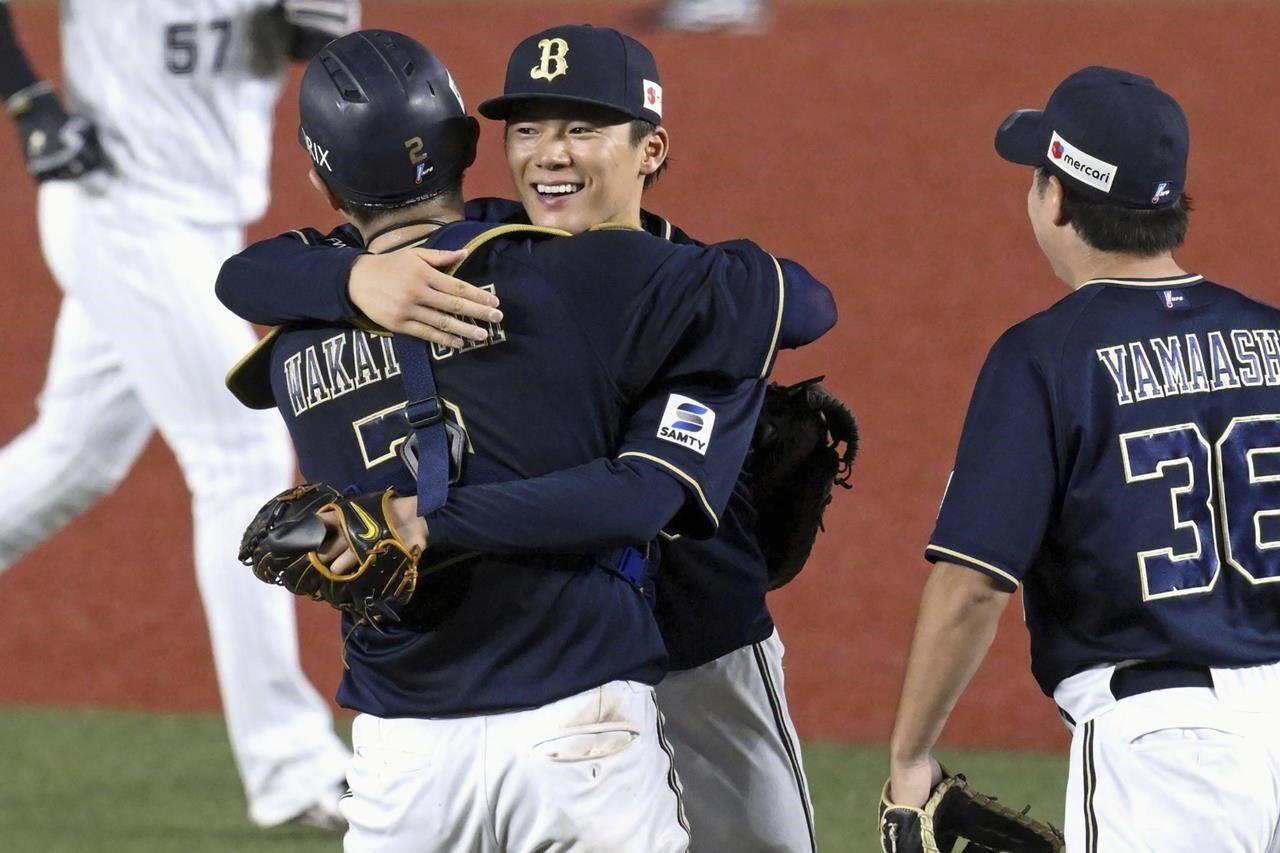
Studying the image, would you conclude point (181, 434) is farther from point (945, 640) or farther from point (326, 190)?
point (945, 640)

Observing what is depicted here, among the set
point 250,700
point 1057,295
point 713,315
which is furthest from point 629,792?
point 1057,295

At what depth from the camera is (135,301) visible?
5.09m

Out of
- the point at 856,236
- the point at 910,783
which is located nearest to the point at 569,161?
the point at 910,783

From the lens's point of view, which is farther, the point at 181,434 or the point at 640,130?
the point at 181,434

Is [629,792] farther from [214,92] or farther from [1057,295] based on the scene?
[1057,295]

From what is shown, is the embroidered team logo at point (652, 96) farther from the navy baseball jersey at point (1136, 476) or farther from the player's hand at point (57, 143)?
the player's hand at point (57, 143)

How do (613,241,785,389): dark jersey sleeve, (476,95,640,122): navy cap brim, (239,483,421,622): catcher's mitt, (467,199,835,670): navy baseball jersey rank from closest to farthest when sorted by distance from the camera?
(239,483,421,622): catcher's mitt → (613,241,785,389): dark jersey sleeve → (476,95,640,122): navy cap brim → (467,199,835,670): navy baseball jersey

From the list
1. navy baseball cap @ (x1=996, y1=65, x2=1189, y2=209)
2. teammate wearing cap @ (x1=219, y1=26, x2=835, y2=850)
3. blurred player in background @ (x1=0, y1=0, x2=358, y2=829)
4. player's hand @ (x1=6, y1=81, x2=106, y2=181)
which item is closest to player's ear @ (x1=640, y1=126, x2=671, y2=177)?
teammate wearing cap @ (x1=219, y1=26, x2=835, y2=850)

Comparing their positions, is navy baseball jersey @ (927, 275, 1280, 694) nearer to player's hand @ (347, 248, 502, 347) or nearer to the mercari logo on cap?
the mercari logo on cap

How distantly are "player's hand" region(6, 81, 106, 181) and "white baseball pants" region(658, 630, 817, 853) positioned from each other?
8.07 ft

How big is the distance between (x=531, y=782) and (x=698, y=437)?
0.52 metres

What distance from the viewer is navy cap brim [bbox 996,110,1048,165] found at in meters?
2.95

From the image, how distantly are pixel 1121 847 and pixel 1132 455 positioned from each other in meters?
0.54

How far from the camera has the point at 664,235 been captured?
3314 mm
